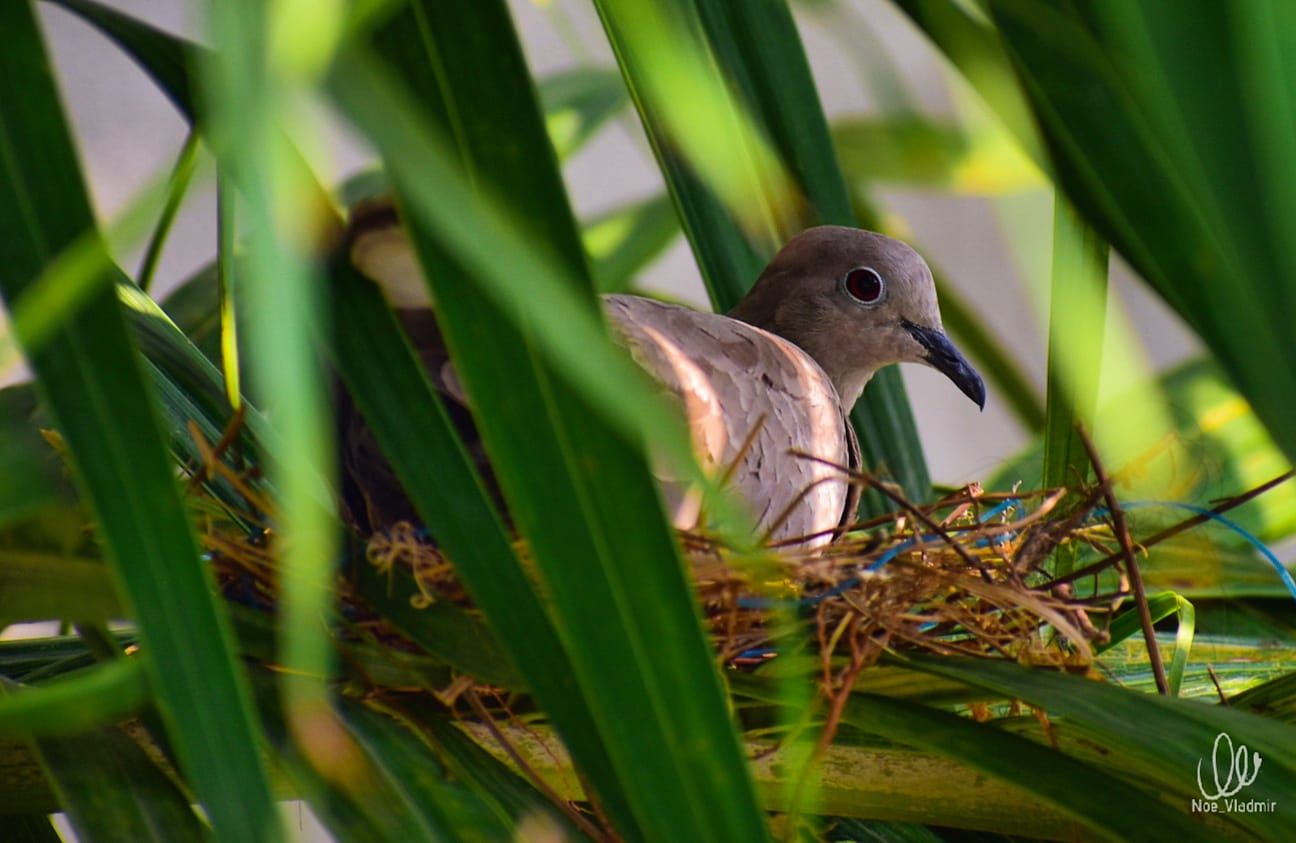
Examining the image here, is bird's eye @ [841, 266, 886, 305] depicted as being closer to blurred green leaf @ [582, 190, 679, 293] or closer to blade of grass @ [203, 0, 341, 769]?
blurred green leaf @ [582, 190, 679, 293]

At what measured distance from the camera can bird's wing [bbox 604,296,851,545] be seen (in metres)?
0.78

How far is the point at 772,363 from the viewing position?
0.90 meters

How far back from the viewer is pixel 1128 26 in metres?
0.26

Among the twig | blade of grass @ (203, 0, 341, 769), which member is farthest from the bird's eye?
blade of grass @ (203, 0, 341, 769)

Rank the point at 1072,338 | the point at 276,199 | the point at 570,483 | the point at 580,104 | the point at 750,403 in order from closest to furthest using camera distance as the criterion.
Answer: the point at 276,199, the point at 570,483, the point at 1072,338, the point at 750,403, the point at 580,104

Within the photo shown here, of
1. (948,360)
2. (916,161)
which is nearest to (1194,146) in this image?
(948,360)

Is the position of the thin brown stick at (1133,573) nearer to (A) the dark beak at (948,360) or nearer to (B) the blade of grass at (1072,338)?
(B) the blade of grass at (1072,338)

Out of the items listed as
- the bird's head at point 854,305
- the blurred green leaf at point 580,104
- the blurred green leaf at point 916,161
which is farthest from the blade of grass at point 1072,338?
the blurred green leaf at point 580,104

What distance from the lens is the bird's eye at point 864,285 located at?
3.74ft

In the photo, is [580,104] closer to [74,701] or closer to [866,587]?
[866,587]

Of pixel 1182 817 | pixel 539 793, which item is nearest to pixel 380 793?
pixel 539 793

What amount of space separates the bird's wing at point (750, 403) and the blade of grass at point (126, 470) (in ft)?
1.32

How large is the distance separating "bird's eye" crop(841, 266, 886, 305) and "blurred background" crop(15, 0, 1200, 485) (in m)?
0.15
